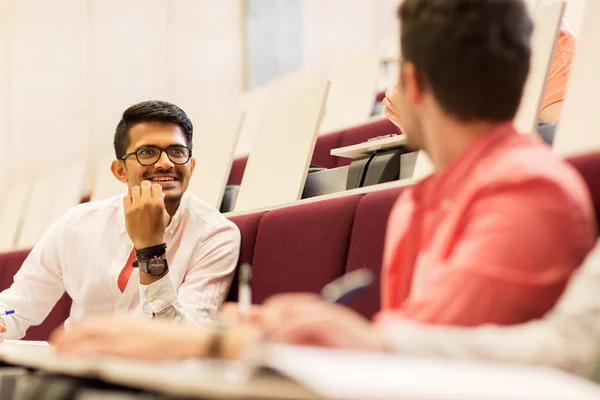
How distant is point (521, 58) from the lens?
402mm

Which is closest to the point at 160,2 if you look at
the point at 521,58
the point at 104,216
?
the point at 104,216

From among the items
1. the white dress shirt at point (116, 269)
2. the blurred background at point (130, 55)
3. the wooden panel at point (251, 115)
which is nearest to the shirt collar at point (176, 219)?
the white dress shirt at point (116, 269)

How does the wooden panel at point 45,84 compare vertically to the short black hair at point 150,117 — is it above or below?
below

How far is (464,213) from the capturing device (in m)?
0.39

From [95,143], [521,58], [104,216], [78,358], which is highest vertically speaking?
[521,58]

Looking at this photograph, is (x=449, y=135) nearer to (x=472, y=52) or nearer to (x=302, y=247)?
(x=472, y=52)

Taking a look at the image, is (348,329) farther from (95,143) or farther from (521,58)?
(95,143)

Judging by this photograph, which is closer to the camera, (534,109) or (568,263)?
(568,263)

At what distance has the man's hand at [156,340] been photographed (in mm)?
340

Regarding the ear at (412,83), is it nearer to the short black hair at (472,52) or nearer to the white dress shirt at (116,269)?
the short black hair at (472,52)

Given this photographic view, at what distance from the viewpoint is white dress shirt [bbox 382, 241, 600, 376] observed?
333 millimetres

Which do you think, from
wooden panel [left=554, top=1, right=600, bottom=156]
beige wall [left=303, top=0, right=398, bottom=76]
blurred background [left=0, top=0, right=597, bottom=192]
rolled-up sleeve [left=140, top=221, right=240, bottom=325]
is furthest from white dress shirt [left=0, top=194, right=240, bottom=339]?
beige wall [left=303, top=0, right=398, bottom=76]

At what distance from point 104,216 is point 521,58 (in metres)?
0.61

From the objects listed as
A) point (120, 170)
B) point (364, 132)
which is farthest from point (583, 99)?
point (364, 132)
